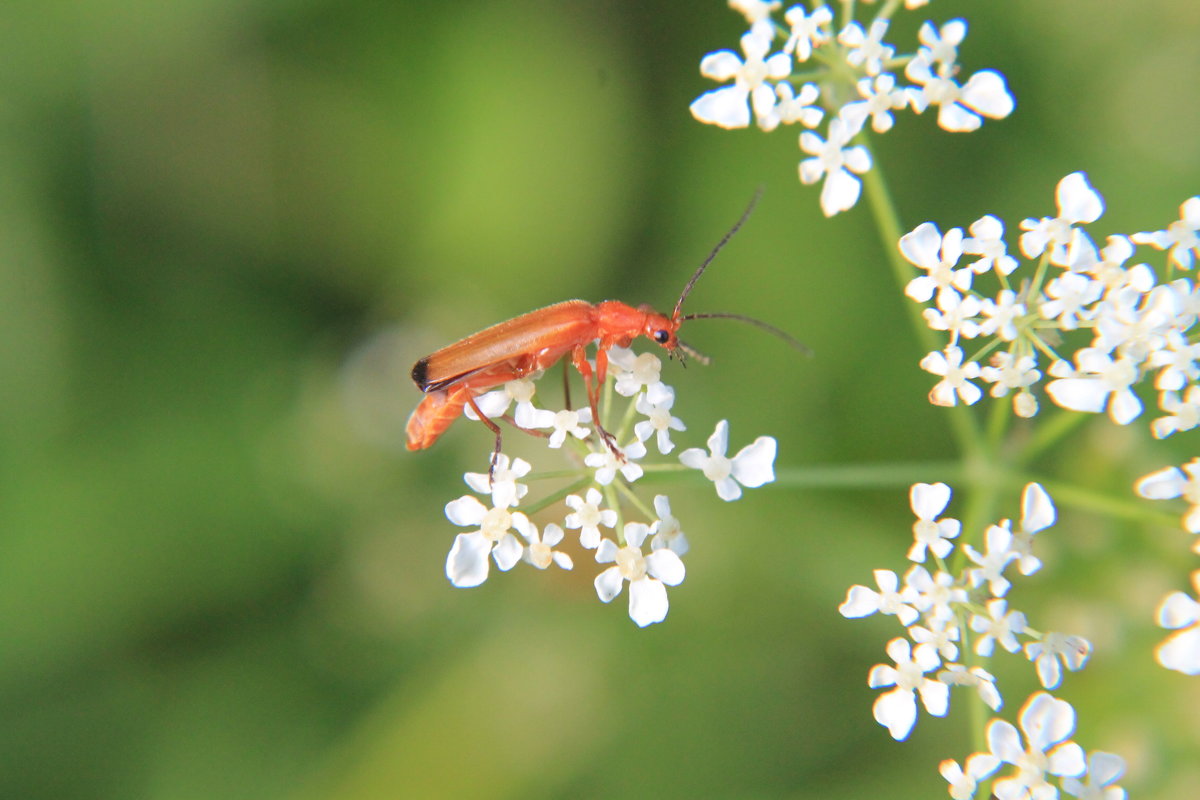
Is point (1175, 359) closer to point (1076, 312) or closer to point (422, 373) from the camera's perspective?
point (1076, 312)

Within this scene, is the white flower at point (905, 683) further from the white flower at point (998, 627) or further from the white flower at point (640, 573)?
the white flower at point (640, 573)

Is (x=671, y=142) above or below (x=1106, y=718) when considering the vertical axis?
above

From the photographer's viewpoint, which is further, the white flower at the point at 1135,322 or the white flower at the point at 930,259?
the white flower at the point at 930,259

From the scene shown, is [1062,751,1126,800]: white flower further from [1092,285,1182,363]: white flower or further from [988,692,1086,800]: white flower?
[1092,285,1182,363]: white flower

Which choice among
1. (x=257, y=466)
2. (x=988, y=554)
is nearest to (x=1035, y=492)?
(x=988, y=554)

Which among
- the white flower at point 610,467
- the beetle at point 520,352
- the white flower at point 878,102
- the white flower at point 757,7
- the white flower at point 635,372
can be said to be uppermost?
the white flower at point 757,7

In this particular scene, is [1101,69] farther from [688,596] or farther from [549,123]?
[688,596]

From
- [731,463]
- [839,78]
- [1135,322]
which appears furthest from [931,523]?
[839,78]

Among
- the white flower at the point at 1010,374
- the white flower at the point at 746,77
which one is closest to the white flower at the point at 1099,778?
the white flower at the point at 1010,374
